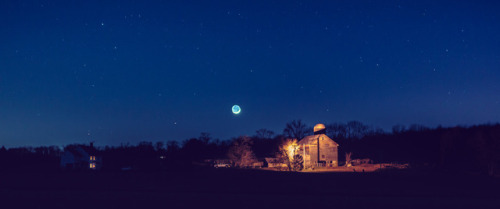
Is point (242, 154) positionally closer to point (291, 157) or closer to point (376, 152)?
point (291, 157)

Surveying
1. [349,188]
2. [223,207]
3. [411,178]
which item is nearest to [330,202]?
[223,207]

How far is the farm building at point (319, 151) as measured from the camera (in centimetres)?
5506

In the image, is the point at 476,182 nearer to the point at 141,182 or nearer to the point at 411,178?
the point at 411,178

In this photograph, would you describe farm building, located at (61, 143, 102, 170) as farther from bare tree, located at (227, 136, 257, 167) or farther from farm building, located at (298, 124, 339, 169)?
farm building, located at (298, 124, 339, 169)

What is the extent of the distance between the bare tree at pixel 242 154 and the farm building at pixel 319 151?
24.2 ft

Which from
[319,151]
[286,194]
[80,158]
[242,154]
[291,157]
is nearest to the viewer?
[286,194]

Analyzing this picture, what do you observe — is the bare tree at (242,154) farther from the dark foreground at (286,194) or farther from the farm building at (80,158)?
the farm building at (80,158)

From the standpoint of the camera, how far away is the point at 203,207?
18516mm

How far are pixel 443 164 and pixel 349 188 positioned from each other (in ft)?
Answer: 83.7

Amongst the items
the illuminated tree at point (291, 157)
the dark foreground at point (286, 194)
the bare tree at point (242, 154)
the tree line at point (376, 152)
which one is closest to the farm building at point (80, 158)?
the tree line at point (376, 152)

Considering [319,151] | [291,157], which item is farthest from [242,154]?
[319,151]

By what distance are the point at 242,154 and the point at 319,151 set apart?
11.2 metres

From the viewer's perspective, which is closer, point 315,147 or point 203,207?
point 203,207

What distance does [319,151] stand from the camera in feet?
185
